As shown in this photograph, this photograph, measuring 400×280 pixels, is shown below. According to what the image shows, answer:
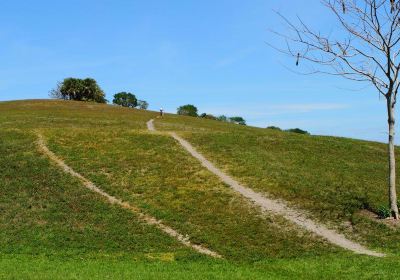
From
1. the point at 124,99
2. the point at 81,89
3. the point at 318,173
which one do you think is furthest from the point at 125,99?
the point at 318,173

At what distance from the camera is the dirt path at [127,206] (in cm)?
2276

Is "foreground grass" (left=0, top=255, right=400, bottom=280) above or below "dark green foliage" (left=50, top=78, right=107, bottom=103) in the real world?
below

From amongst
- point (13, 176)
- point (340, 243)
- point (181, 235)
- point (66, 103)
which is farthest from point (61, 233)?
point (66, 103)

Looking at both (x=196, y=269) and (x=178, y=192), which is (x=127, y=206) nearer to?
(x=178, y=192)

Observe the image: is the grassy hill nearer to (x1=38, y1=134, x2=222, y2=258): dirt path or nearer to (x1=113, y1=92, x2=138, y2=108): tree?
(x1=38, y1=134, x2=222, y2=258): dirt path

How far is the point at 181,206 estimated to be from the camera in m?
27.8

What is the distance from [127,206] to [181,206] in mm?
2947

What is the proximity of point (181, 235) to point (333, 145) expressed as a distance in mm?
23802

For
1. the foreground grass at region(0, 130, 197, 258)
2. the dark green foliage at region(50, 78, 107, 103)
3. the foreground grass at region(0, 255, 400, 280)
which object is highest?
the dark green foliage at region(50, 78, 107, 103)

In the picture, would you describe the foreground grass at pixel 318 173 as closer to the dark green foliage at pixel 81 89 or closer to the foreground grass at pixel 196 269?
the foreground grass at pixel 196 269

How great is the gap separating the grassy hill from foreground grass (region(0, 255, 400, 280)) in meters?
0.04

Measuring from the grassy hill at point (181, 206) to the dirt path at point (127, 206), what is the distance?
393 mm

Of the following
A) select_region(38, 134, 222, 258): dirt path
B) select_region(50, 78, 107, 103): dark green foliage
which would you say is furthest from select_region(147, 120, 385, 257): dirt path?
select_region(50, 78, 107, 103): dark green foliage

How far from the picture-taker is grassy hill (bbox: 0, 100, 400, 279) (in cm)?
1930
